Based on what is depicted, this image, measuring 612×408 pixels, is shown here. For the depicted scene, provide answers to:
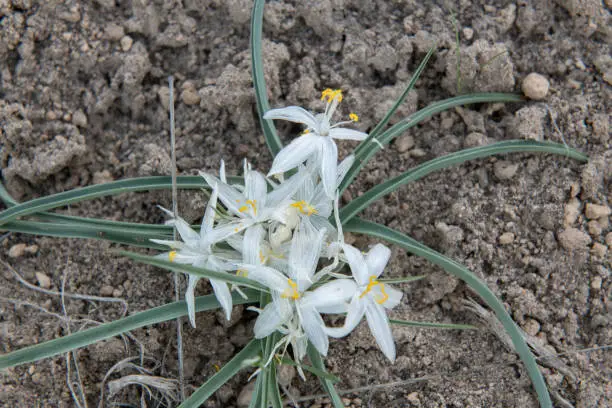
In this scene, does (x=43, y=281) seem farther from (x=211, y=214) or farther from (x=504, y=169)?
(x=504, y=169)

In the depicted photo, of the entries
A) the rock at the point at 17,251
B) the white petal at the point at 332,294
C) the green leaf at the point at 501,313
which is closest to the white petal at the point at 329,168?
the white petal at the point at 332,294

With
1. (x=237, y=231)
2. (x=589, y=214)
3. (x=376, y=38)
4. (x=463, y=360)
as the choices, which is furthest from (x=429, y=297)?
(x=376, y=38)

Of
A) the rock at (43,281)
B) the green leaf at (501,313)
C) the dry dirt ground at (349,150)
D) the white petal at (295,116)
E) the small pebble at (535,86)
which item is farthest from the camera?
the small pebble at (535,86)

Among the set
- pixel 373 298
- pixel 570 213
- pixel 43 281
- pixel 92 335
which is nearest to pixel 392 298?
pixel 373 298

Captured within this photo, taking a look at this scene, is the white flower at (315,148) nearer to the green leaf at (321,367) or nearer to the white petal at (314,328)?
the white petal at (314,328)

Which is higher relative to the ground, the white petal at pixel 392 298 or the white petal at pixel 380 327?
the white petal at pixel 392 298

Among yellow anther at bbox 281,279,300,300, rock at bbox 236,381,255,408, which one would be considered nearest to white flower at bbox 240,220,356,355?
yellow anther at bbox 281,279,300,300

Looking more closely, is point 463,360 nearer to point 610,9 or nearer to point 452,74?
point 452,74

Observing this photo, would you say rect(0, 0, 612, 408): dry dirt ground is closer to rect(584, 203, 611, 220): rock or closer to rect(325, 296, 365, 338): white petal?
rect(584, 203, 611, 220): rock
